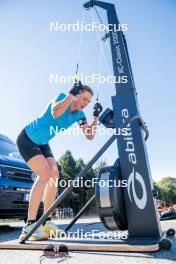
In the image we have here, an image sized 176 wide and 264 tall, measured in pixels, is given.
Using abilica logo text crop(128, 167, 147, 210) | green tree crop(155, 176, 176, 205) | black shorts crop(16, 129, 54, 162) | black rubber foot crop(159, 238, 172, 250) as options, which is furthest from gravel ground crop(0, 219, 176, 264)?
Result: green tree crop(155, 176, 176, 205)

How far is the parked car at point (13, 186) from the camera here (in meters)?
4.82

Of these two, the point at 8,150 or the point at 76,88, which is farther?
the point at 8,150

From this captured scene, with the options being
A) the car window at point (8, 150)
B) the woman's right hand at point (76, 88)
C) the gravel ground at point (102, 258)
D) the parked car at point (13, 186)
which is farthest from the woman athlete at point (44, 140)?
the car window at point (8, 150)

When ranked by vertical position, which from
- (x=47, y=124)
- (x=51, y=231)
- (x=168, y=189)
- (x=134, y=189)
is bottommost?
(x=51, y=231)

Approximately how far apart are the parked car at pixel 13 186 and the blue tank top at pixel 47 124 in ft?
6.55

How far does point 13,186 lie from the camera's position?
505 centimetres

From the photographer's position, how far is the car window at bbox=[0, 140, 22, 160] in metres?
5.72

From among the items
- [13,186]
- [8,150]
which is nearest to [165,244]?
[13,186]

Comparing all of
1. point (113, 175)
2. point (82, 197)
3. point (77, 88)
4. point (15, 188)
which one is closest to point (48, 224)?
point (113, 175)

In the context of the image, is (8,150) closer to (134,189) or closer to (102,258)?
(134,189)

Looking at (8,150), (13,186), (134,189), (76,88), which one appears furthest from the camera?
(8,150)

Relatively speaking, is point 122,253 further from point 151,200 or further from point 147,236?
point 151,200

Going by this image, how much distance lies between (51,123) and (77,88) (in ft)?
Answer: 2.12

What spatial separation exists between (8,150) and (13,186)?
1.14 meters
